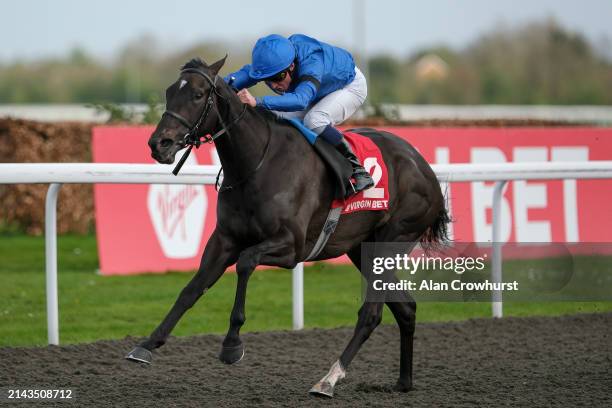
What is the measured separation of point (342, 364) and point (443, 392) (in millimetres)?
517

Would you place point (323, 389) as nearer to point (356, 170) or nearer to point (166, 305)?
point (356, 170)

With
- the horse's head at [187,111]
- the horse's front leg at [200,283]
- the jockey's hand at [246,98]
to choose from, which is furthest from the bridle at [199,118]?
the horse's front leg at [200,283]

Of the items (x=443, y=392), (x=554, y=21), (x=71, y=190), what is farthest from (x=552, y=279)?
(x=554, y=21)

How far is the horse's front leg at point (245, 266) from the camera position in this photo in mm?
4711

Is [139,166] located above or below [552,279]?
above

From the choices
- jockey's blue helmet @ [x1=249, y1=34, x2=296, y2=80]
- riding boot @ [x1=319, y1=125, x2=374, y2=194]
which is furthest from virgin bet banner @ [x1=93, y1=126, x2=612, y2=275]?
jockey's blue helmet @ [x1=249, y1=34, x2=296, y2=80]

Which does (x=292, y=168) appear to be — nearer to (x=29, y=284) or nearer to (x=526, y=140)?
(x=29, y=284)

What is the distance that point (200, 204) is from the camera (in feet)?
30.0

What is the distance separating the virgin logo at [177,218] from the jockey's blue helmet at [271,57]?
161 inches

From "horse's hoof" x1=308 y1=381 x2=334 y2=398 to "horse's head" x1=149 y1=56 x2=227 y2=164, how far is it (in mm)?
1306

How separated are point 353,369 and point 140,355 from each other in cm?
162

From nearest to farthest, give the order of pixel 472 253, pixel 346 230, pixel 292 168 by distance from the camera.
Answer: pixel 292 168 < pixel 346 230 < pixel 472 253

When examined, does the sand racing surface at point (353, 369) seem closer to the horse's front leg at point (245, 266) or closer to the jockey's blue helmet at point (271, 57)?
the horse's front leg at point (245, 266)

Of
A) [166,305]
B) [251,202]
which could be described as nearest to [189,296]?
[251,202]
